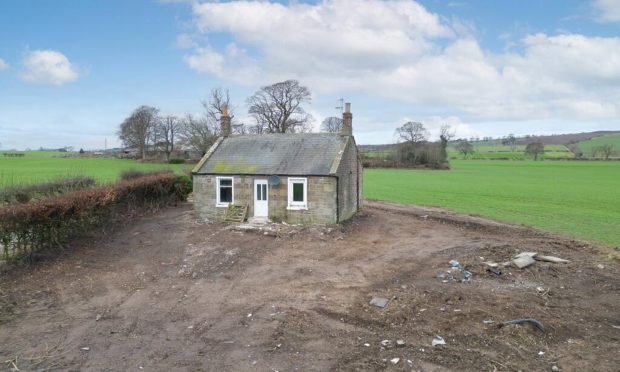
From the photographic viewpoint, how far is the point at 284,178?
70.7ft

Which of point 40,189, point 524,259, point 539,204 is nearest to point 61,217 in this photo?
point 40,189

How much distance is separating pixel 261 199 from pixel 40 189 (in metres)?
17.2

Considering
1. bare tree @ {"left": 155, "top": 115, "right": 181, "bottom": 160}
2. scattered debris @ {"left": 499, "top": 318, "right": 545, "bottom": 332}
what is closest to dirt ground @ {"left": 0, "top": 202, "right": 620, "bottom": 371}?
scattered debris @ {"left": 499, "top": 318, "right": 545, "bottom": 332}

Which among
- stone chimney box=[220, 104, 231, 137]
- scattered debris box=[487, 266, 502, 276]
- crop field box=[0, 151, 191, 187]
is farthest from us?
crop field box=[0, 151, 191, 187]

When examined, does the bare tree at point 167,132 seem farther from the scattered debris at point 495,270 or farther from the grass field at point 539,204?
the scattered debris at point 495,270

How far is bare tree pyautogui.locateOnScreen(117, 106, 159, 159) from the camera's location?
256 feet

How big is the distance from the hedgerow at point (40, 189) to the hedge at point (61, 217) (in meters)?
4.95

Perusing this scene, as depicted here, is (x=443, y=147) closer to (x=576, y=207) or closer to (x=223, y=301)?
(x=576, y=207)

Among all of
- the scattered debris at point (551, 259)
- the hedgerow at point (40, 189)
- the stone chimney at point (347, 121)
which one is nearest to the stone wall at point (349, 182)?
the stone chimney at point (347, 121)

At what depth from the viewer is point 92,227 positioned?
18.6m

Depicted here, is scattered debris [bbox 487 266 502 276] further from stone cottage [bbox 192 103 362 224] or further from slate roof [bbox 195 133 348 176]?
slate roof [bbox 195 133 348 176]

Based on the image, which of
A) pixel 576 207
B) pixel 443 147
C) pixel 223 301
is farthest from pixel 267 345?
pixel 443 147

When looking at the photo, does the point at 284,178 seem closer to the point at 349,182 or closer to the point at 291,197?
the point at 291,197

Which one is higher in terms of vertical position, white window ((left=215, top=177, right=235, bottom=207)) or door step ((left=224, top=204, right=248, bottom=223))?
white window ((left=215, top=177, right=235, bottom=207))
